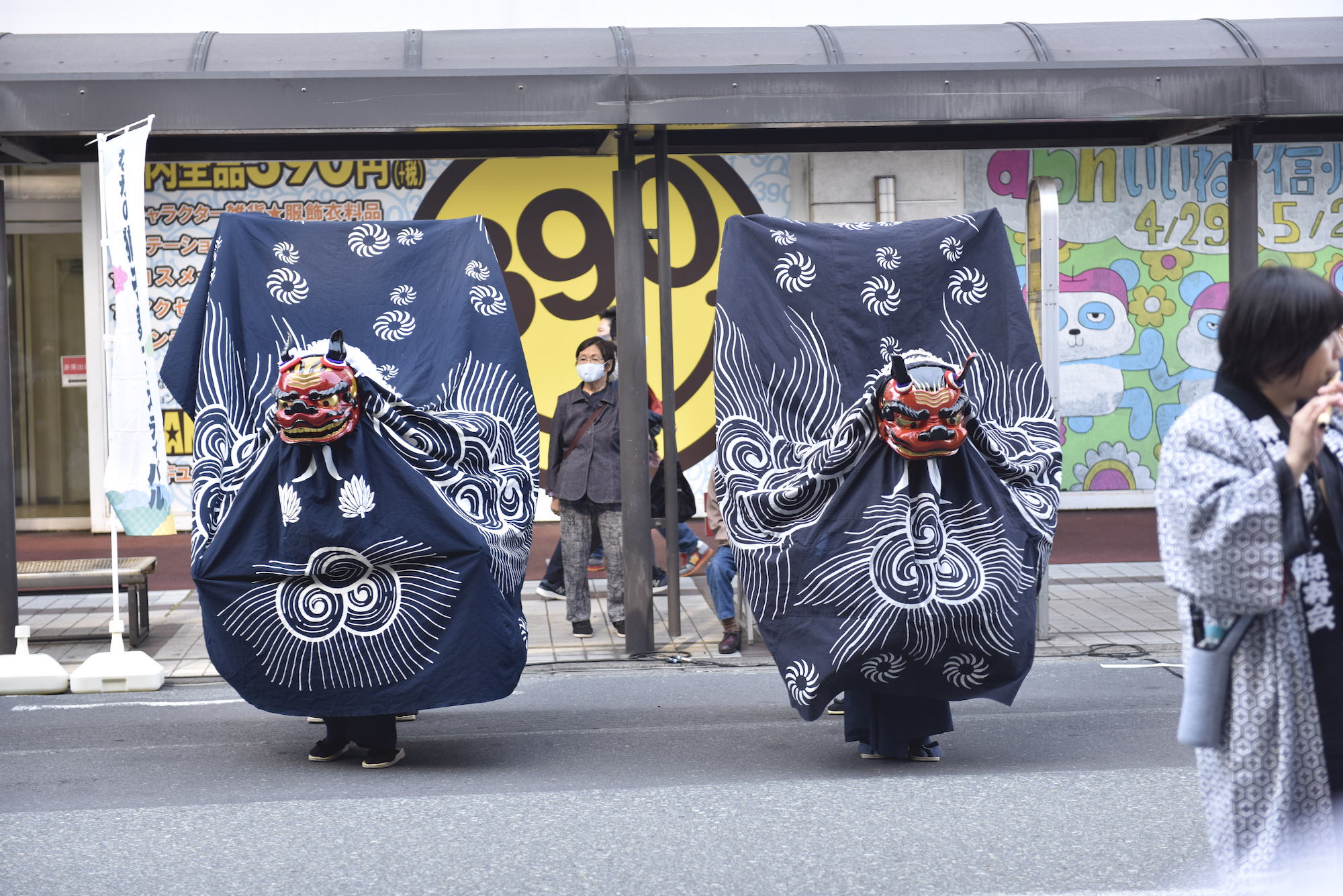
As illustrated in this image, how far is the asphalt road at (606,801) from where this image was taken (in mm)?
4320

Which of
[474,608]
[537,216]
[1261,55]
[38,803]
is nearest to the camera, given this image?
[38,803]

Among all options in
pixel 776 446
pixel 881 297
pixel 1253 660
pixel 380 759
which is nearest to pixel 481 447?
pixel 776 446

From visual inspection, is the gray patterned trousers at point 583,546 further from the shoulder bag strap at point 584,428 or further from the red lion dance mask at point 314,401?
the red lion dance mask at point 314,401

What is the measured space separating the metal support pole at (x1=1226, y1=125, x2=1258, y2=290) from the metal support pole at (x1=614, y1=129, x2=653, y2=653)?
3352mm

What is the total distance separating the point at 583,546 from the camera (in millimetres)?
8359

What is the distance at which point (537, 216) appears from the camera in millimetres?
12477

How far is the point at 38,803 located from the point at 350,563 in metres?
1.40

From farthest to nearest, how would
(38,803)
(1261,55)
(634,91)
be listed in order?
(1261,55) → (634,91) → (38,803)

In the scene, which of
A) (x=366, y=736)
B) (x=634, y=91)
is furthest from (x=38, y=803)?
(x=634, y=91)

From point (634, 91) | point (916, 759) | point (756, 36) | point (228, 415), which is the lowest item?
point (916, 759)

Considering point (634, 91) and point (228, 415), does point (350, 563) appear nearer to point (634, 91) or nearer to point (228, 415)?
point (228, 415)

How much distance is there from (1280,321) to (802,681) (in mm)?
2842

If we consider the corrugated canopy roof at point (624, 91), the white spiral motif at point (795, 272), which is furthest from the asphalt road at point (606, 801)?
the corrugated canopy roof at point (624, 91)

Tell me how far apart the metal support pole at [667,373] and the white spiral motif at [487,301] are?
1.76m
